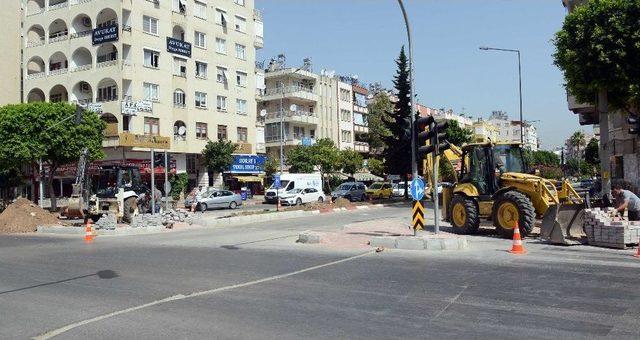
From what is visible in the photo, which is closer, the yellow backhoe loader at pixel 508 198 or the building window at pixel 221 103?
the yellow backhoe loader at pixel 508 198

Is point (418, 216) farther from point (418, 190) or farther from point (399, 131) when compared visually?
point (399, 131)

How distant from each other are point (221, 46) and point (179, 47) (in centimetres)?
658

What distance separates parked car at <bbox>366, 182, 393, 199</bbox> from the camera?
50188 millimetres

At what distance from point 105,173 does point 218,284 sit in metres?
18.8

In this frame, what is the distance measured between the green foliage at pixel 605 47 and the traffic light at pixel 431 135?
29.7 ft

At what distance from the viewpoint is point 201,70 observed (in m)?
56.4

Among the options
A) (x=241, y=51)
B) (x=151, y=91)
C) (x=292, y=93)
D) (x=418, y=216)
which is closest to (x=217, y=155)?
(x=151, y=91)

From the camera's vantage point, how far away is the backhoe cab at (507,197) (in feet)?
50.5

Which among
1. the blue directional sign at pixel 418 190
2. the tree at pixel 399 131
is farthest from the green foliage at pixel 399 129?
the blue directional sign at pixel 418 190

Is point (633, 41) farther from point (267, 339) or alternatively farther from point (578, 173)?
point (578, 173)

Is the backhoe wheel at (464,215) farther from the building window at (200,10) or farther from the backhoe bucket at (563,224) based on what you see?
the building window at (200,10)

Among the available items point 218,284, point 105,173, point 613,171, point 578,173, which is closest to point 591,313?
point 218,284

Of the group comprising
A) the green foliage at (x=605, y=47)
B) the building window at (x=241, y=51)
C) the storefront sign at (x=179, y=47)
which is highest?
the building window at (x=241, y=51)

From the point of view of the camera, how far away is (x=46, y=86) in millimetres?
52562
